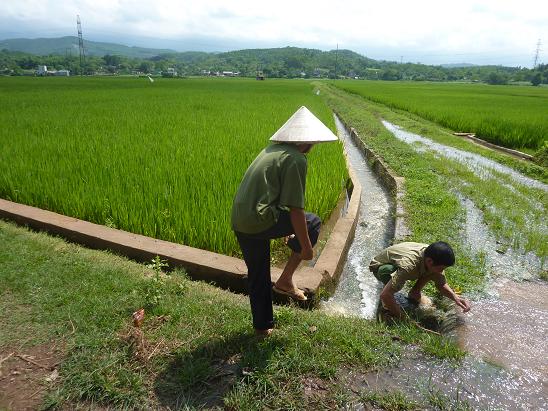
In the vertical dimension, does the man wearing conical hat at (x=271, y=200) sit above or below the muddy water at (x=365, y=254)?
above

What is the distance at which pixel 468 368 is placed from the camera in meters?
2.24

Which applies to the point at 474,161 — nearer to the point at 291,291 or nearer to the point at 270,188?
the point at 291,291

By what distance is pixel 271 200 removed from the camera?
2084 mm

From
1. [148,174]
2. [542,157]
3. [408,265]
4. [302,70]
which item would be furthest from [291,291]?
[302,70]

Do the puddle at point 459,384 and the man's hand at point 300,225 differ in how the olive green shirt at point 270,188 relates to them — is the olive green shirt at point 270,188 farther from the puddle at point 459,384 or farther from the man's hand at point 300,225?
the puddle at point 459,384

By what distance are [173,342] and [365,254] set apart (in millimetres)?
Answer: 2443

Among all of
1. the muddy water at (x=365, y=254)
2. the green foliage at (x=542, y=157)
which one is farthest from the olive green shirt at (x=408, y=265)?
the green foliage at (x=542, y=157)

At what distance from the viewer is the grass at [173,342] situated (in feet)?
6.44

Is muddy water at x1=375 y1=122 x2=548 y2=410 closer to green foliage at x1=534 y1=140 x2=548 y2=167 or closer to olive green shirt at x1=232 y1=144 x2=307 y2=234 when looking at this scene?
olive green shirt at x1=232 y1=144 x2=307 y2=234

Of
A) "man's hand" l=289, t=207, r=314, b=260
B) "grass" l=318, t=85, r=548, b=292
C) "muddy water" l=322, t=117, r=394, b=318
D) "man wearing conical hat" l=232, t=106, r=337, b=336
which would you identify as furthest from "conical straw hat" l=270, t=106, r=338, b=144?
"grass" l=318, t=85, r=548, b=292

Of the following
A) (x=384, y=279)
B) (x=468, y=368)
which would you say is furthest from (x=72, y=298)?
(x=468, y=368)

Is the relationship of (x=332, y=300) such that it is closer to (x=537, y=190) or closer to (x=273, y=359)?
(x=273, y=359)

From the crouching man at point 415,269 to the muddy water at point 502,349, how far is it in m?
0.26

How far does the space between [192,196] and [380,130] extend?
28.4ft
